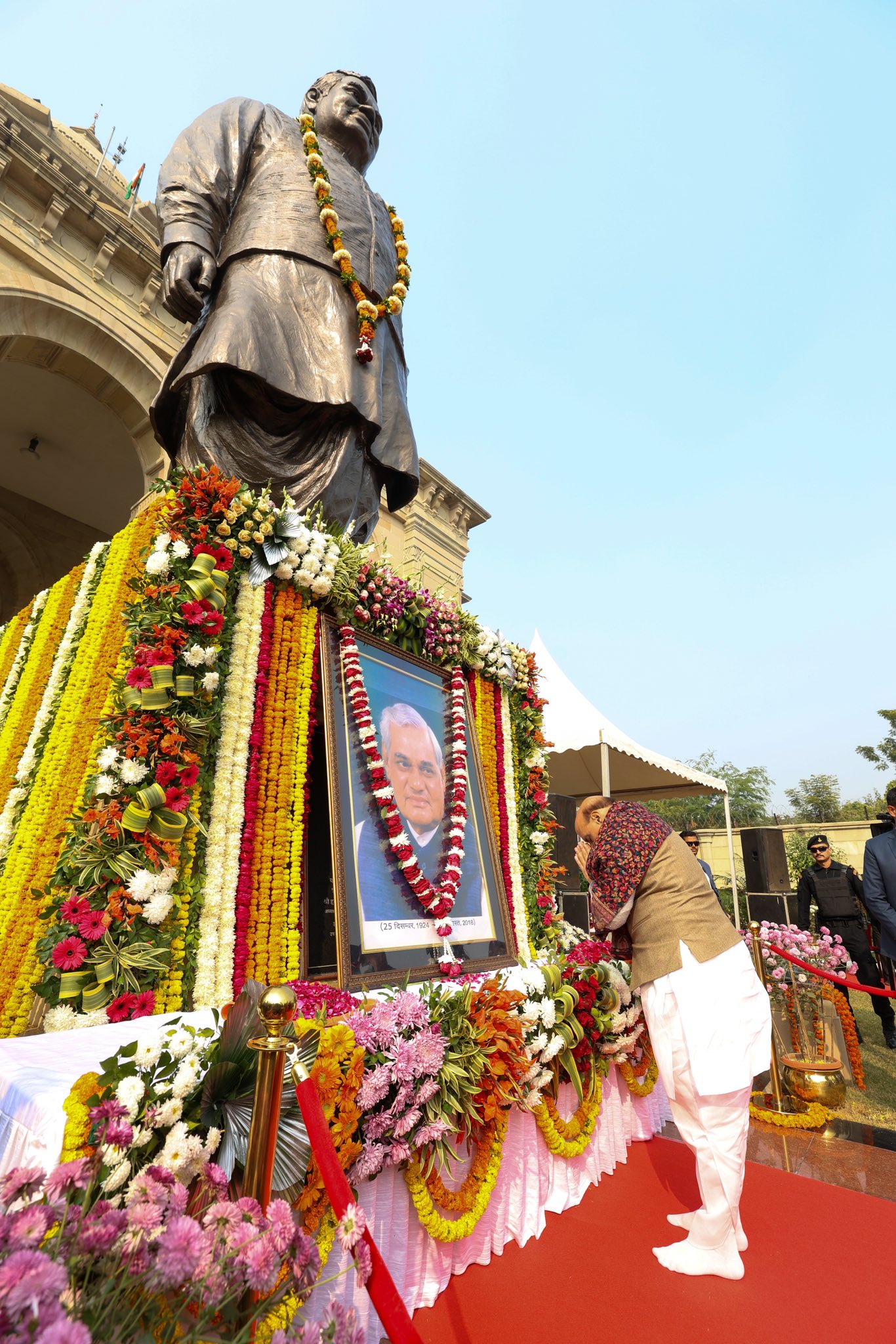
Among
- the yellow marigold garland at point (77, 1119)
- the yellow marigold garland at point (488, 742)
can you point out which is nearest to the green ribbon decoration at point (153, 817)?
the yellow marigold garland at point (77, 1119)

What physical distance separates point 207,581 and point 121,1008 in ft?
5.42

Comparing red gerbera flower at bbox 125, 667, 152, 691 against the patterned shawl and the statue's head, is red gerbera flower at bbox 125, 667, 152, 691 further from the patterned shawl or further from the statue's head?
the statue's head

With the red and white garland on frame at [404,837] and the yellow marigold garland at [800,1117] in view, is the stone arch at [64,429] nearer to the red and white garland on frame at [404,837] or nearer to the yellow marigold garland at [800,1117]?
the red and white garland on frame at [404,837]

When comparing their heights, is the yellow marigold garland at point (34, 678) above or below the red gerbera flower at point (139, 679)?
above

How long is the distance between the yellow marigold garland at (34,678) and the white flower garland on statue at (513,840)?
278 cm

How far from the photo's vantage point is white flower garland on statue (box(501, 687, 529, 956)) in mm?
4176

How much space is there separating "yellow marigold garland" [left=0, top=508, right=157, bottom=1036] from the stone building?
6369 millimetres

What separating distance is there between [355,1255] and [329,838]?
2.32 m

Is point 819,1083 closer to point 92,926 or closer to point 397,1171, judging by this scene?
point 397,1171

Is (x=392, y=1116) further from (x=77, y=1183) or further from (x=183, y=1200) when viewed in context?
(x=77, y=1183)

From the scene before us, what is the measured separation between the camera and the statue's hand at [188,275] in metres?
3.99

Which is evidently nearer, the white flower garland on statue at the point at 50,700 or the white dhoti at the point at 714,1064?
the white dhoti at the point at 714,1064

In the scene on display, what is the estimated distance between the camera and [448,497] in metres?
15.7

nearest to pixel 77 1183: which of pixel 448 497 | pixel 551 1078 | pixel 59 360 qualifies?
pixel 551 1078
